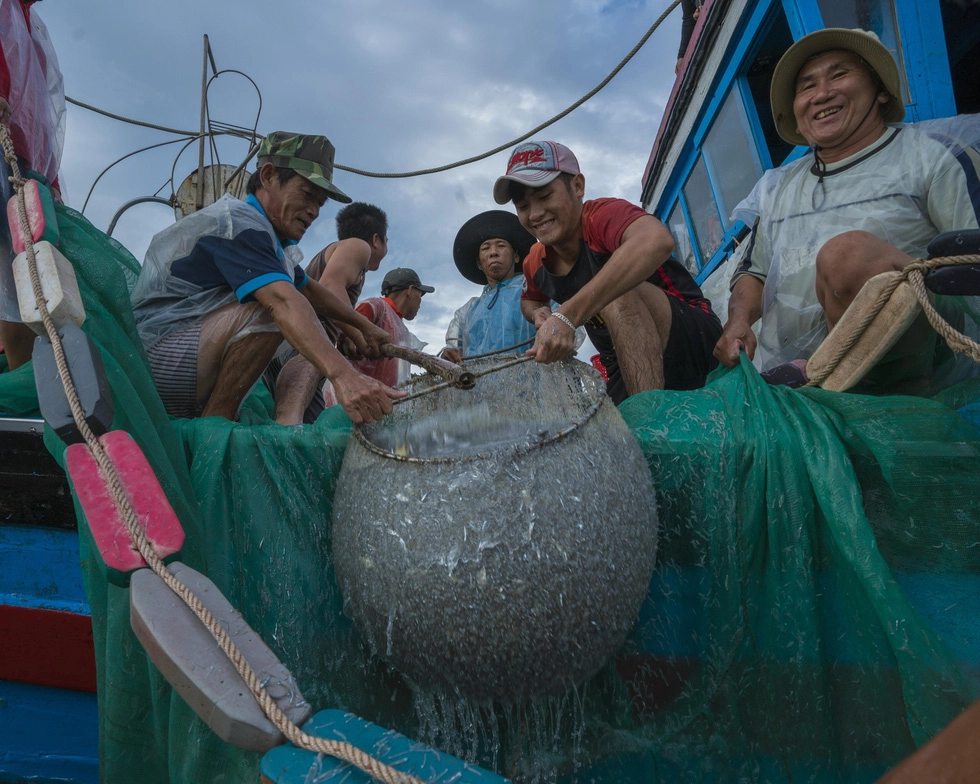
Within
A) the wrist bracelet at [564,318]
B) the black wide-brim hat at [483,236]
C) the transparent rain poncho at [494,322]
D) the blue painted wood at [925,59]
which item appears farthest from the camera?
the black wide-brim hat at [483,236]

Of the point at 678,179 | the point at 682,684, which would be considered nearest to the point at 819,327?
the point at 682,684

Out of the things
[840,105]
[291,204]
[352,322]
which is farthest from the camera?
[352,322]

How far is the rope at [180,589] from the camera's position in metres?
0.72

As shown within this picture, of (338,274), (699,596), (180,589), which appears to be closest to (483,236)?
(338,274)

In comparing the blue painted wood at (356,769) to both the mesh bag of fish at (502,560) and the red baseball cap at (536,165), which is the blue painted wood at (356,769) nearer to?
the mesh bag of fish at (502,560)

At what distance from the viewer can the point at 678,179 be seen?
18.8ft

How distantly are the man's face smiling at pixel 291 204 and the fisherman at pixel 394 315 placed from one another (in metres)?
0.71

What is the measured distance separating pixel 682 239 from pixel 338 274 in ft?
13.0

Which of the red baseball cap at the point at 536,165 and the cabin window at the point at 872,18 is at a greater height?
the cabin window at the point at 872,18

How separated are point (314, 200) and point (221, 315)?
68 cm

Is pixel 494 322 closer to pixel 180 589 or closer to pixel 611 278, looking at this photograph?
pixel 611 278

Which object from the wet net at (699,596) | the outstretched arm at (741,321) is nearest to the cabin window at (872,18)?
the outstretched arm at (741,321)

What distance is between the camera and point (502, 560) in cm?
107

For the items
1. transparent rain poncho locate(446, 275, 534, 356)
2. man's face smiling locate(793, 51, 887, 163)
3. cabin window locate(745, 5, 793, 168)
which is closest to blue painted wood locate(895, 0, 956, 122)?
man's face smiling locate(793, 51, 887, 163)
